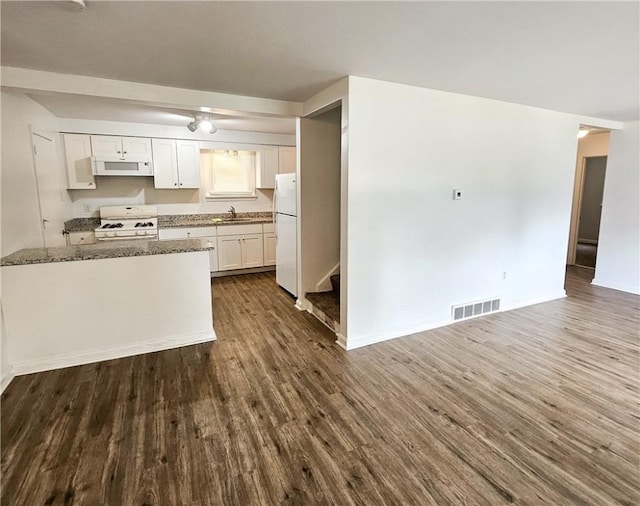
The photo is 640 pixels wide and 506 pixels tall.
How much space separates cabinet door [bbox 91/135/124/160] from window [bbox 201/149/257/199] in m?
1.31

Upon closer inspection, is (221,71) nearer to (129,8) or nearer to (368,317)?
(129,8)

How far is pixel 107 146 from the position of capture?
190 inches

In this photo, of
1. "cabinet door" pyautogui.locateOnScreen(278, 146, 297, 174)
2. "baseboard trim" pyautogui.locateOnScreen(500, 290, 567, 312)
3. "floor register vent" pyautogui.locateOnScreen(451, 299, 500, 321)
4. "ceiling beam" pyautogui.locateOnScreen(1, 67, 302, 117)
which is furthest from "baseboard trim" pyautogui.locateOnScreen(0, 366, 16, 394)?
"baseboard trim" pyautogui.locateOnScreen(500, 290, 567, 312)

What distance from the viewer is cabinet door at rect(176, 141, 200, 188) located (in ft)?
17.5

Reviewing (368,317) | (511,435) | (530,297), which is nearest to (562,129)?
(530,297)

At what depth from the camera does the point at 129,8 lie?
5.90 feet

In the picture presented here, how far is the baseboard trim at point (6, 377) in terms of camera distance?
256 centimetres

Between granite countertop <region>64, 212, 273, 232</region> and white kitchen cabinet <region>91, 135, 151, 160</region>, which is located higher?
white kitchen cabinet <region>91, 135, 151, 160</region>

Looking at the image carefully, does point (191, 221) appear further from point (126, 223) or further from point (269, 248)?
point (269, 248)

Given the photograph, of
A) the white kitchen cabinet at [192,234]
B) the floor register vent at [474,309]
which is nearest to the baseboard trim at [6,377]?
the white kitchen cabinet at [192,234]

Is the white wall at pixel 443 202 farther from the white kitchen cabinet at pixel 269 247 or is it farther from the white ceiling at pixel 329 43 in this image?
the white kitchen cabinet at pixel 269 247

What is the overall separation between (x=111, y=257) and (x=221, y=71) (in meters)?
1.81

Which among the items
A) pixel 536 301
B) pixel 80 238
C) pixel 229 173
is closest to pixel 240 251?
pixel 229 173

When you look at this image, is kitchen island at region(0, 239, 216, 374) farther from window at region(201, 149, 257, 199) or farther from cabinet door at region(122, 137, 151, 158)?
window at region(201, 149, 257, 199)
